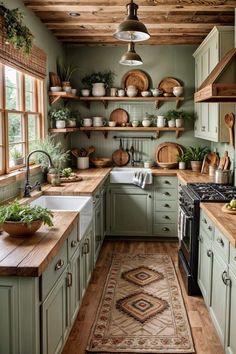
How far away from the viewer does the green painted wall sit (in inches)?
242

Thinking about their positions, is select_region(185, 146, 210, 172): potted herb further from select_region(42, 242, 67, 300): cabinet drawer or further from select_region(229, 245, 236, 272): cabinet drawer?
select_region(42, 242, 67, 300): cabinet drawer

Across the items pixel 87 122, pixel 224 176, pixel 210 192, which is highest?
pixel 87 122

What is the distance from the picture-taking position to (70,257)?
292 centimetres

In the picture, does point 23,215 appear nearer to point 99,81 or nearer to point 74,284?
point 74,284

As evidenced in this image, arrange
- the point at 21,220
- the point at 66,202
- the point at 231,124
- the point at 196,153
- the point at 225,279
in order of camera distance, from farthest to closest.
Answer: the point at 196,153 → the point at 231,124 → the point at 66,202 → the point at 225,279 → the point at 21,220

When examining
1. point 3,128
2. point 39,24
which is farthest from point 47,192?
point 39,24

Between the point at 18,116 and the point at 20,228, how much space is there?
6.52ft

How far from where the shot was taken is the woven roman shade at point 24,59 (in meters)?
3.40

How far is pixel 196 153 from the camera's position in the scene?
19.6 feet

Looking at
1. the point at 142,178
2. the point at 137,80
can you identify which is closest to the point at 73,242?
the point at 142,178

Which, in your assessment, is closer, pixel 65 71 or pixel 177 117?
pixel 65 71

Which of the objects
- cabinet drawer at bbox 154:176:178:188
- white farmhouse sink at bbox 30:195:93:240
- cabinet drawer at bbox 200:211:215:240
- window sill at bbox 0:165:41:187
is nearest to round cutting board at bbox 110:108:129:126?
cabinet drawer at bbox 154:176:178:188

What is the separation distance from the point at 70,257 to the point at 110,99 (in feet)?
11.4

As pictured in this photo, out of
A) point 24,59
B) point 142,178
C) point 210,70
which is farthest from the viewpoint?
point 142,178
